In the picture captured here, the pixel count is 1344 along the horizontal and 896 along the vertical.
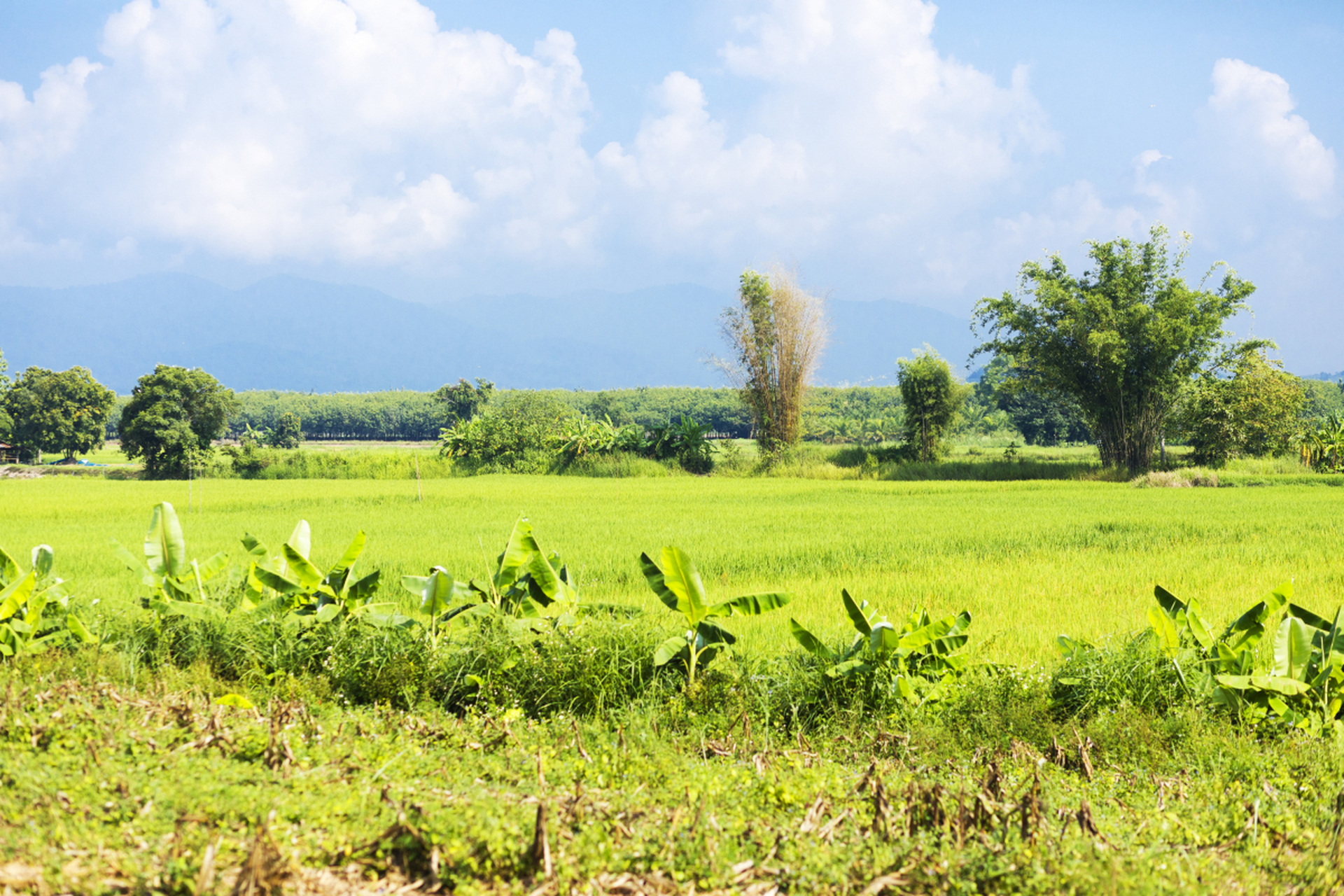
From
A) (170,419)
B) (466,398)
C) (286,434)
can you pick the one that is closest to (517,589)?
(170,419)

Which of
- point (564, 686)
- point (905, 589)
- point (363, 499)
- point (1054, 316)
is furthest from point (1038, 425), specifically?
point (564, 686)

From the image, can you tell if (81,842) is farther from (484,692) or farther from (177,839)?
(484,692)

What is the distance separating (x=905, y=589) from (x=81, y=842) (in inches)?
204

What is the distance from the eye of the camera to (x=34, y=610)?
3.24 meters

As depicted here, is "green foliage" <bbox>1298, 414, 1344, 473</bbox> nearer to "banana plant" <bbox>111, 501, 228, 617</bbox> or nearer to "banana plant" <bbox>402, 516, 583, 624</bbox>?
"banana plant" <bbox>402, 516, 583, 624</bbox>

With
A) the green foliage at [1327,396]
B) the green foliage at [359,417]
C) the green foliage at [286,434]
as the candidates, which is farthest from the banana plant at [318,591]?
the green foliage at [1327,396]

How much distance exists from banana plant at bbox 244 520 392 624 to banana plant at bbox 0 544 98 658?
0.72m

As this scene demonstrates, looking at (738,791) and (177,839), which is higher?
(177,839)

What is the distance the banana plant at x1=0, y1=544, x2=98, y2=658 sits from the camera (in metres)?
3.12

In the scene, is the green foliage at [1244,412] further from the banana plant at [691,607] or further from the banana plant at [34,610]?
the banana plant at [34,610]

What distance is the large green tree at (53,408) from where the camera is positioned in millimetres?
40969

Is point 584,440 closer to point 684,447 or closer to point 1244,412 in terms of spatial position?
point 684,447

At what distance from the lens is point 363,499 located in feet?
51.6

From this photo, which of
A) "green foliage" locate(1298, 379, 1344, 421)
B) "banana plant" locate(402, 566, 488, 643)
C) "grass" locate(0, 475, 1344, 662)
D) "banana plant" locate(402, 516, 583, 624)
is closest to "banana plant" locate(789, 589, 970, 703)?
"grass" locate(0, 475, 1344, 662)
